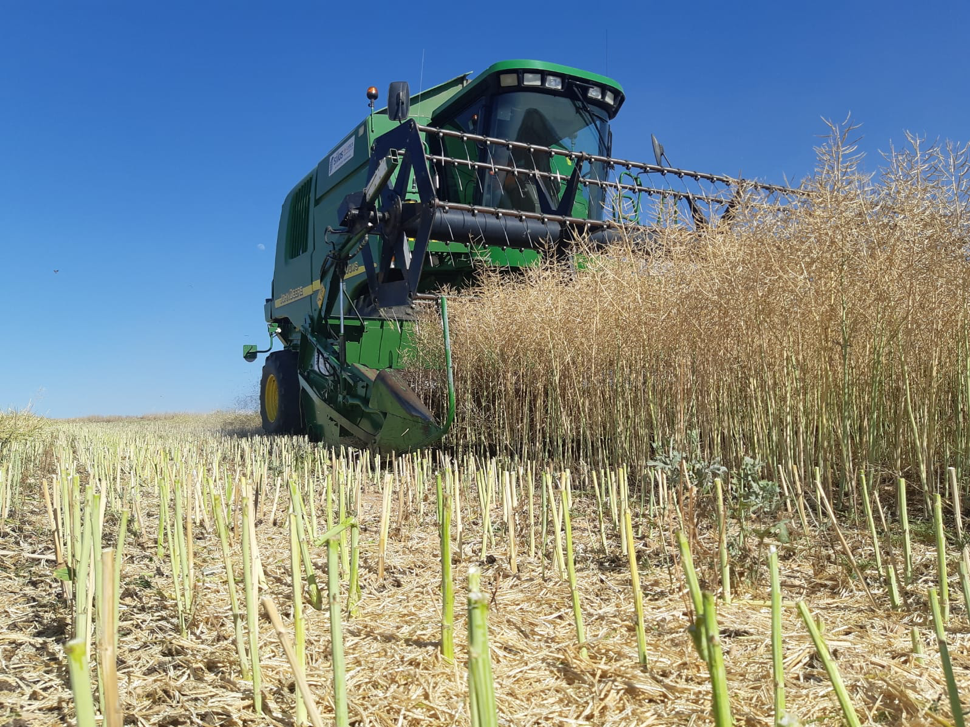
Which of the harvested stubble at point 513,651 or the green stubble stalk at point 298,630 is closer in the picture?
the green stubble stalk at point 298,630

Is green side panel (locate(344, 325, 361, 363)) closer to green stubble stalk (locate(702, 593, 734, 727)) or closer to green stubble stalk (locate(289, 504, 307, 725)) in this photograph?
green stubble stalk (locate(289, 504, 307, 725))

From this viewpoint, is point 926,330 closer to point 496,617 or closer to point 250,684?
point 496,617

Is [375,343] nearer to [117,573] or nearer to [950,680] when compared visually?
[117,573]

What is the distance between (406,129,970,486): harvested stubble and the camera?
309cm

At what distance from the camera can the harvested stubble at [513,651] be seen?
150cm

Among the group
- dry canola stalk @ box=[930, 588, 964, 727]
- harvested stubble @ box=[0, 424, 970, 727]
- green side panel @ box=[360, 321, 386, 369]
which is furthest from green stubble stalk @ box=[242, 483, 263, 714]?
green side panel @ box=[360, 321, 386, 369]

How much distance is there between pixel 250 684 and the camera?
1.60 metres

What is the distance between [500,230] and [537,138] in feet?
3.86

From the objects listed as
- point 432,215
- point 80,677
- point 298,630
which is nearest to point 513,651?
point 298,630

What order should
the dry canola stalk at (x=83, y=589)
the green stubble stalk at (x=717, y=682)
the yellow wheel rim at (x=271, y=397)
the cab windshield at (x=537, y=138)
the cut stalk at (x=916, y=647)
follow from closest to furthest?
the green stubble stalk at (x=717, y=682) < the dry canola stalk at (x=83, y=589) < the cut stalk at (x=916, y=647) < the cab windshield at (x=537, y=138) < the yellow wheel rim at (x=271, y=397)

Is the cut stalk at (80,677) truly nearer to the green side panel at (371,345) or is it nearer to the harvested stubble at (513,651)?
the harvested stubble at (513,651)

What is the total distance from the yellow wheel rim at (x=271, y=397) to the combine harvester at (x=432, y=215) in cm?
49

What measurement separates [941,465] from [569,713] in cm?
256

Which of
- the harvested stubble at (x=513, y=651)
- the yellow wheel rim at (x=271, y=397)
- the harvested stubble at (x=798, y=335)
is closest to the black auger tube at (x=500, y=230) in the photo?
the harvested stubble at (x=798, y=335)
